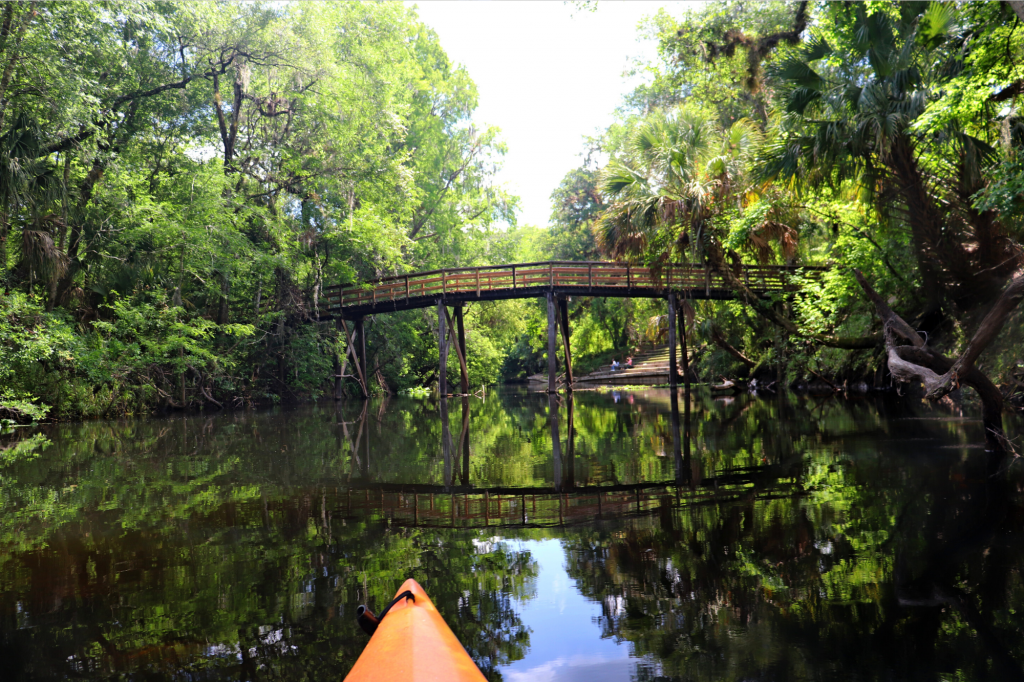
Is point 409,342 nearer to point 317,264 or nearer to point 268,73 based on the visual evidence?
point 317,264

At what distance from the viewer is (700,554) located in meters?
3.94

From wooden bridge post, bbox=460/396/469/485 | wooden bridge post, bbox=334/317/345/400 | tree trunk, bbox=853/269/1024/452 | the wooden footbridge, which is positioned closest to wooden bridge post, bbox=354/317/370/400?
wooden bridge post, bbox=334/317/345/400

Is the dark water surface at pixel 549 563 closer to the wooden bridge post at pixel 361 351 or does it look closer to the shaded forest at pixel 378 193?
the shaded forest at pixel 378 193

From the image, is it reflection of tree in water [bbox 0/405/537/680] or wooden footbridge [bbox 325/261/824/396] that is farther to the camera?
wooden footbridge [bbox 325/261/824/396]

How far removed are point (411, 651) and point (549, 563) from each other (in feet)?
6.52

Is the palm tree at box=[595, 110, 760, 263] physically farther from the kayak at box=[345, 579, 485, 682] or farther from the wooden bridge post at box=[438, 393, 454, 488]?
the kayak at box=[345, 579, 485, 682]

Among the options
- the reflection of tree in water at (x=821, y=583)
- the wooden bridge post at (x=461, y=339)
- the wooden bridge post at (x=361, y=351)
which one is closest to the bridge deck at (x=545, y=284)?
the wooden bridge post at (x=361, y=351)

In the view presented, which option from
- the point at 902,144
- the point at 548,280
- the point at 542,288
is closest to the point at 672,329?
the point at 548,280

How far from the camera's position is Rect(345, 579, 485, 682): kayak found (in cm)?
195

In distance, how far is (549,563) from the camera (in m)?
3.97

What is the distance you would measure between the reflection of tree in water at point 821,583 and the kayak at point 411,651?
32.3 inches

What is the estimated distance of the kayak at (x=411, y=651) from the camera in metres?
1.95

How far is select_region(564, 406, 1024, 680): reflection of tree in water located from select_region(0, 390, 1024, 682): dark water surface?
2 centimetres

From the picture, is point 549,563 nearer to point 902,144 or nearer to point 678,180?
point 902,144
